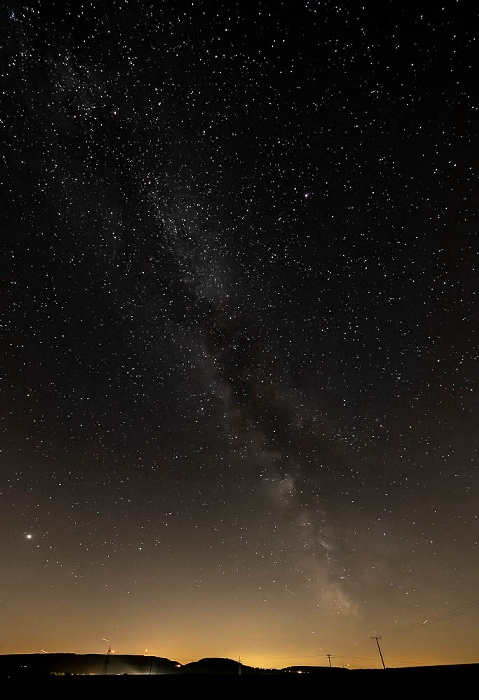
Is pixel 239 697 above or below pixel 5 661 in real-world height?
below

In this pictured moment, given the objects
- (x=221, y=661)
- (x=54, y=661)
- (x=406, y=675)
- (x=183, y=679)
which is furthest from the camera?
(x=221, y=661)

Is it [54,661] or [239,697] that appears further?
[54,661]

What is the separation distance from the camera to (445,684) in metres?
5.67

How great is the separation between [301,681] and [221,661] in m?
81.7

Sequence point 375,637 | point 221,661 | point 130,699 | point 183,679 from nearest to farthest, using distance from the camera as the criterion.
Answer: point 130,699
point 183,679
point 375,637
point 221,661

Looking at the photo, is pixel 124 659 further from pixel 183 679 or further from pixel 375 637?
pixel 183 679

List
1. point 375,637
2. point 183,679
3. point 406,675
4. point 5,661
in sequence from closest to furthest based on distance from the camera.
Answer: point 406,675 → point 183,679 → point 5,661 → point 375,637

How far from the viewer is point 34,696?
222 inches

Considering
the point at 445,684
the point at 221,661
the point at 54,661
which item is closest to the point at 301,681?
the point at 445,684

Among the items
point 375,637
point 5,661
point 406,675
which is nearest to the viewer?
point 406,675

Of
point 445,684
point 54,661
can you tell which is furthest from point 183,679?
point 54,661

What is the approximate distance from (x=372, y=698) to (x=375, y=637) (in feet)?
181


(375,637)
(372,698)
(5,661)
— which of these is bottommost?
(372,698)

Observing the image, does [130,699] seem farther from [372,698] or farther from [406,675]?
[406,675]
